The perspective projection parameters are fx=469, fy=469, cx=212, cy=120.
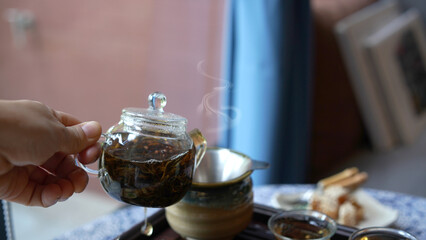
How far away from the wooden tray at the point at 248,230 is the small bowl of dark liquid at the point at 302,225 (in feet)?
0.21

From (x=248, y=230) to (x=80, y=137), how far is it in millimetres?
442

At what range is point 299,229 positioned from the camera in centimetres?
90

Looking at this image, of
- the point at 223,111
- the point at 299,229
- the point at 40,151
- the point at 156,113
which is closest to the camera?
the point at 40,151

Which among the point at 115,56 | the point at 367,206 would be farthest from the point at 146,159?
the point at 115,56

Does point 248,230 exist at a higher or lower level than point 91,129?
lower

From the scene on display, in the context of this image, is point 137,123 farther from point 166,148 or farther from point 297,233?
point 297,233

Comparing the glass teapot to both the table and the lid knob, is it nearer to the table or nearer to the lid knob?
the lid knob

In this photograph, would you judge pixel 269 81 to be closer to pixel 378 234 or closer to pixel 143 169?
pixel 378 234

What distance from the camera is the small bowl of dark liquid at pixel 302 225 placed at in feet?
2.87

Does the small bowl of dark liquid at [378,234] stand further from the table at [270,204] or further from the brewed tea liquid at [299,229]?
the table at [270,204]

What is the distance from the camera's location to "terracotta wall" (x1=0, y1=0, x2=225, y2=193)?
8.75 feet

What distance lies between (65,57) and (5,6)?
57cm

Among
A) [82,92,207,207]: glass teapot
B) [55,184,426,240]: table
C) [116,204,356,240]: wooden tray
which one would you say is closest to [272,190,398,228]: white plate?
[55,184,426,240]: table

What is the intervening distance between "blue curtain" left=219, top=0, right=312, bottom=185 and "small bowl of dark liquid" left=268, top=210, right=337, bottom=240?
1.27m
